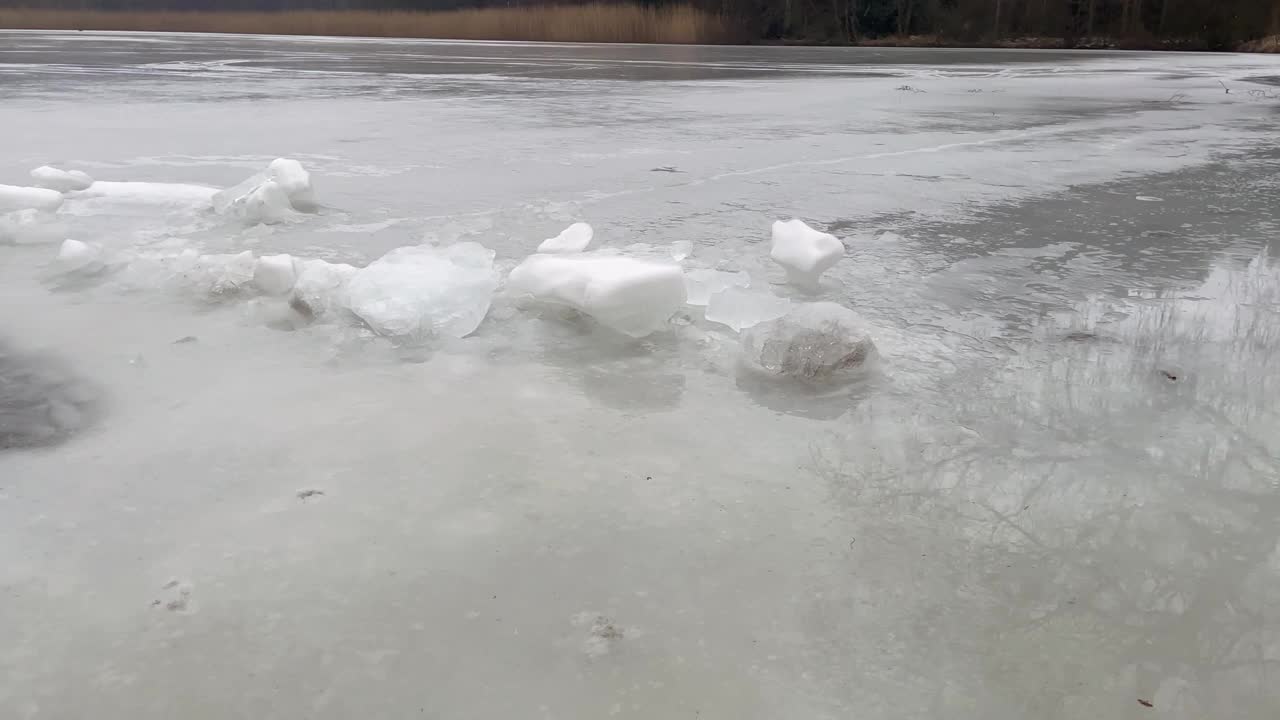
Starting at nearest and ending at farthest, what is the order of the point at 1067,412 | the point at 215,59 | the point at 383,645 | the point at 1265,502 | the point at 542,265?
1. the point at 383,645
2. the point at 1265,502
3. the point at 1067,412
4. the point at 542,265
5. the point at 215,59

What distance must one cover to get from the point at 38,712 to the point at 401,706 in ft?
1.31

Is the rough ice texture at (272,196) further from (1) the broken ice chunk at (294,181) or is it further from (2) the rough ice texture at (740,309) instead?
(2) the rough ice texture at (740,309)

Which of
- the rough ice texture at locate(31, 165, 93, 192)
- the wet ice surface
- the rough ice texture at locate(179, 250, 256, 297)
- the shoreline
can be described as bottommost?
the wet ice surface

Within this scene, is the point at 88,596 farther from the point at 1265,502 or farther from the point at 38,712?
the point at 1265,502

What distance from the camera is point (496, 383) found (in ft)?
6.31

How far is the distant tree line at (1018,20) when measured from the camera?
19.8 m

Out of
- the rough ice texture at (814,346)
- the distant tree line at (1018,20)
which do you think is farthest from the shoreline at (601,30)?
the rough ice texture at (814,346)

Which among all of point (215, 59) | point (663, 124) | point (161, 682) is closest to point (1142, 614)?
point (161, 682)

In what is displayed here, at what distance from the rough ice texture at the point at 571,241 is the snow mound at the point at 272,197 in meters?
1.14

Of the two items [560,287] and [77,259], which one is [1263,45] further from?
[77,259]

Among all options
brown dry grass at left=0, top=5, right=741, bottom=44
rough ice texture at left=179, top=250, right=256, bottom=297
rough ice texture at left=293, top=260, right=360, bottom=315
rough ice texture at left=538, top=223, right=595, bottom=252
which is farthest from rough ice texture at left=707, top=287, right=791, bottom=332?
brown dry grass at left=0, top=5, right=741, bottom=44

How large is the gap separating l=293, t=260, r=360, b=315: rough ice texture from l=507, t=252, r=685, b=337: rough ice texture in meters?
0.46

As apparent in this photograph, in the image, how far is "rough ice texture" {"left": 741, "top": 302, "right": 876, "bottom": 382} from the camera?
76.7 inches

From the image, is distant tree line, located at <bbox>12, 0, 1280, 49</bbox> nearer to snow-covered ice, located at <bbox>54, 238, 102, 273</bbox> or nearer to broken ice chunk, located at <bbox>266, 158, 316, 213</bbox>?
broken ice chunk, located at <bbox>266, 158, 316, 213</bbox>
